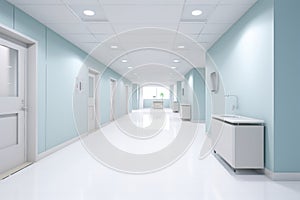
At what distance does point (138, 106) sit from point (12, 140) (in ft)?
59.8

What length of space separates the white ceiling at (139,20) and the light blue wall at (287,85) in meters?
0.66

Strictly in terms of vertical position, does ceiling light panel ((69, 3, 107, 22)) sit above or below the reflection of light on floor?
above

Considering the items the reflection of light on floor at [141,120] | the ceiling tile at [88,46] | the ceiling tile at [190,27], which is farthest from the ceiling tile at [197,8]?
the reflection of light on floor at [141,120]

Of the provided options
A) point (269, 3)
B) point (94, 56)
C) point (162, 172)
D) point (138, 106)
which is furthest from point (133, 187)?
point (138, 106)

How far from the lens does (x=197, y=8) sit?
3.35 meters

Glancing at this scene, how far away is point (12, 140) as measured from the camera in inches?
129

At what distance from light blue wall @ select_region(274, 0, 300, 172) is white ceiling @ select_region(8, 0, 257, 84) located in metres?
0.66

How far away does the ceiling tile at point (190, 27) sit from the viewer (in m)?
4.04

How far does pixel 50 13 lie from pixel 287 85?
3449 millimetres

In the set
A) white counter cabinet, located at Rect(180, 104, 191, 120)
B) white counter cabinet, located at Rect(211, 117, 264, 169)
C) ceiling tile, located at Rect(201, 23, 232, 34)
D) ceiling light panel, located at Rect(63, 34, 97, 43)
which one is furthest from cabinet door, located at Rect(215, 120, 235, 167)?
white counter cabinet, located at Rect(180, 104, 191, 120)

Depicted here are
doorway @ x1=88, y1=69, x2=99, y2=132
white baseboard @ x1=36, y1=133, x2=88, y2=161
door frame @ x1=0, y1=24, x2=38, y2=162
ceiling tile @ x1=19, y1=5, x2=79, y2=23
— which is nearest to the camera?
ceiling tile @ x1=19, y1=5, x2=79, y2=23

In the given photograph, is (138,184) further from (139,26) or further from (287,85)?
(139,26)

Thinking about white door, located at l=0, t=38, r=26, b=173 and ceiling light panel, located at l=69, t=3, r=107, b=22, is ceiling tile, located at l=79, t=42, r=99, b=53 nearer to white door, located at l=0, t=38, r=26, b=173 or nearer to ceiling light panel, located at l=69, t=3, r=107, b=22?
ceiling light panel, located at l=69, t=3, r=107, b=22

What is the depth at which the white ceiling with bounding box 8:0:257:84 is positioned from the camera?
319cm
